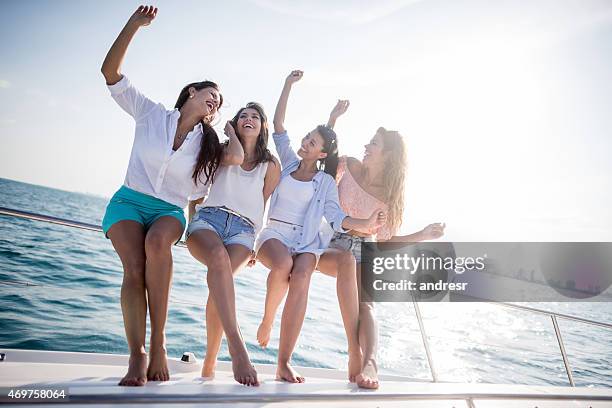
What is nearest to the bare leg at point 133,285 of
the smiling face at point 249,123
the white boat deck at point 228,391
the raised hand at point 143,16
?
the white boat deck at point 228,391

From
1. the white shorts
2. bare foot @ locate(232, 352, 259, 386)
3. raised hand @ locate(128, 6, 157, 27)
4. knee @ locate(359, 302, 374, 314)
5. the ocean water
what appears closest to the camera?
bare foot @ locate(232, 352, 259, 386)

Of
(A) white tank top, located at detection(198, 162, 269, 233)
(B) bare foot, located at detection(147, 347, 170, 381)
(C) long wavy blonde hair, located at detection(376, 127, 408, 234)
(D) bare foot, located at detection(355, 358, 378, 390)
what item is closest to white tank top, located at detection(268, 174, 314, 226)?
(A) white tank top, located at detection(198, 162, 269, 233)

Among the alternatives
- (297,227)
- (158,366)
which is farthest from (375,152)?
(158,366)

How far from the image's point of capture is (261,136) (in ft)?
8.26

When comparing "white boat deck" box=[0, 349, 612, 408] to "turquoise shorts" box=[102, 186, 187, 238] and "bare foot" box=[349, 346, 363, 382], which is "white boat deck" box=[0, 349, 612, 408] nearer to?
"bare foot" box=[349, 346, 363, 382]

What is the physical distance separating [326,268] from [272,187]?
0.57 metres

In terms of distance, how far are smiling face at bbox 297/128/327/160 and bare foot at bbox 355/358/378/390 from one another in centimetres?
130

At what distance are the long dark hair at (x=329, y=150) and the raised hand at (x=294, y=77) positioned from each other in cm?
41

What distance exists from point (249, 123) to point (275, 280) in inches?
35.6

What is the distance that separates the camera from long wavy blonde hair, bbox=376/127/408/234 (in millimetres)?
2725

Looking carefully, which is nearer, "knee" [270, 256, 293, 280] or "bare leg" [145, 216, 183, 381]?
"bare leg" [145, 216, 183, 381]

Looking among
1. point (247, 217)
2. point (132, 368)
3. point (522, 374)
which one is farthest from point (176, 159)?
point (522, 374)

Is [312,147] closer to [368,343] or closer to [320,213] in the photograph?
[320,213]

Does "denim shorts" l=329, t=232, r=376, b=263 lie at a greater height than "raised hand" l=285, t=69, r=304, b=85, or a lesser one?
lesser
